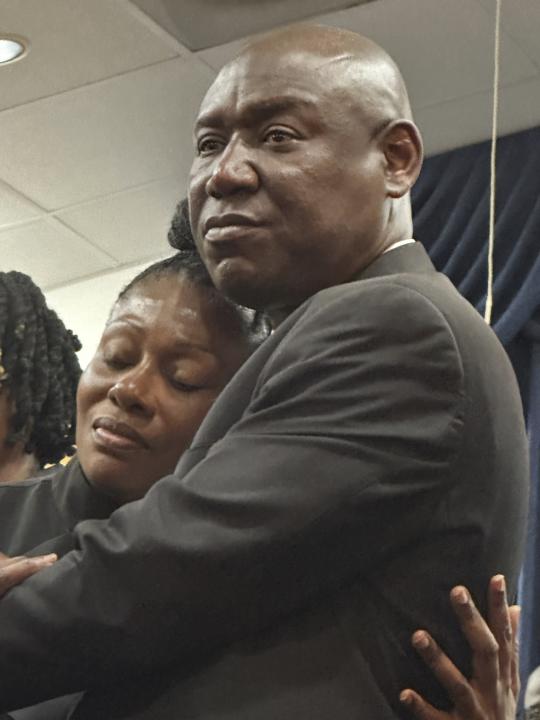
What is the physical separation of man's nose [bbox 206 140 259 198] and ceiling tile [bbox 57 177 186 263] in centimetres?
346

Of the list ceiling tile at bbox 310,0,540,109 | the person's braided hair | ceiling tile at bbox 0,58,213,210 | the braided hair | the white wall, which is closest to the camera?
the person's braided hair

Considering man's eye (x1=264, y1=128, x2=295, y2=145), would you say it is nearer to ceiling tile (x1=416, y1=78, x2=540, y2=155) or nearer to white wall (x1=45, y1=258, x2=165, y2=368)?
ceiling tile (x1=416, y1=78, x2=540, y2=155)

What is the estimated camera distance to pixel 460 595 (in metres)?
1.58

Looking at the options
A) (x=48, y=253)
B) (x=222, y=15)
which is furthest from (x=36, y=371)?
(x=48, y=253)

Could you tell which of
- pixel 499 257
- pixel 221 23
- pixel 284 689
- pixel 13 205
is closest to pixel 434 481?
pixel 284 689

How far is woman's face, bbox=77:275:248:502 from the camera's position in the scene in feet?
6.65

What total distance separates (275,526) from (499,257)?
3.56m

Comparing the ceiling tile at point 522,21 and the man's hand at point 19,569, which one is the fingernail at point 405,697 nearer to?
the man's hand at point 19,569

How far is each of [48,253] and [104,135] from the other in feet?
2.72

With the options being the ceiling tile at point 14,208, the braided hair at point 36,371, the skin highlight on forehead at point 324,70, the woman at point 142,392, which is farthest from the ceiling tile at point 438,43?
the skin highlight on forehead at point 324,70

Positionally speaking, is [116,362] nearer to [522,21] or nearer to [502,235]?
[522,21]

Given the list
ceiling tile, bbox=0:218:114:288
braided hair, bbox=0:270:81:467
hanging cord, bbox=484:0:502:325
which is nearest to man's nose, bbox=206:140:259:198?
braided hair, bbox=0:270:81:467

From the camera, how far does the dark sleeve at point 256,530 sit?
151 cm

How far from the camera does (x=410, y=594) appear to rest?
1565 millimetres
